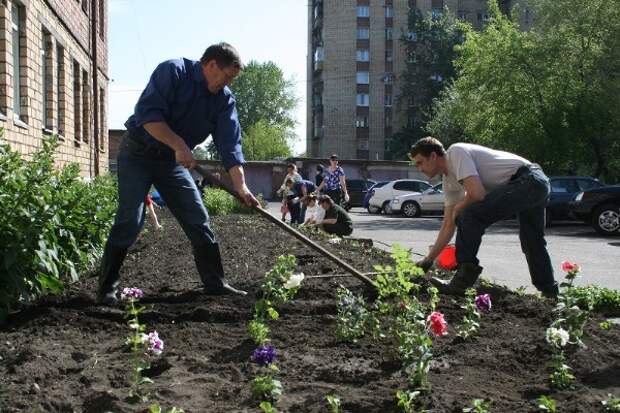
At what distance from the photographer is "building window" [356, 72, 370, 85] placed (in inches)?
2918

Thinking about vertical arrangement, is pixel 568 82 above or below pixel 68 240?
above

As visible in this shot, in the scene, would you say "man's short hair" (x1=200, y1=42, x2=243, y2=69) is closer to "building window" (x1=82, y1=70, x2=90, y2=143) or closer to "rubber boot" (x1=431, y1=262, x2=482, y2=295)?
"rubber boot" (x1=431, y1=262, x2=482, y2=295)

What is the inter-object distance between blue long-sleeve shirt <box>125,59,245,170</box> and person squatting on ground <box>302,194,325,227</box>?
8296 millimetres

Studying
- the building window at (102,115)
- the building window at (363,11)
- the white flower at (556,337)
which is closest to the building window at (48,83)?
the building window at (102,115)

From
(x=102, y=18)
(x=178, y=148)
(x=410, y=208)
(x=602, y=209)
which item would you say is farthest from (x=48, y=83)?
(x=410, y=208)

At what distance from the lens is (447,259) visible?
739 cm

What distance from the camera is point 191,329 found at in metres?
4.36

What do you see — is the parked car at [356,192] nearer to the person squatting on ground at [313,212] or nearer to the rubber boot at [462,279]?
the person squatting on ground at [313,212]

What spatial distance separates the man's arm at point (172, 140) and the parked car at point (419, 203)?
26.0 m

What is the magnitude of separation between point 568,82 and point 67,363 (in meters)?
26.8

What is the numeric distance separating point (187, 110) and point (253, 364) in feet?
8.00

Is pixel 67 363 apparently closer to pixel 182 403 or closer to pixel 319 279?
pixel 182 403

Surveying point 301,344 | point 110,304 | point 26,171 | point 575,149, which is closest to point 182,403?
point 301,344

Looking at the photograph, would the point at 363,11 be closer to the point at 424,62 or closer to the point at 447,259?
the point at 424,62
